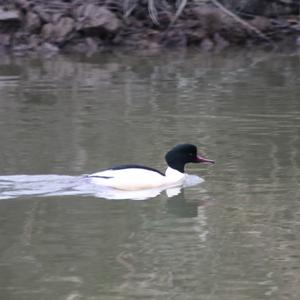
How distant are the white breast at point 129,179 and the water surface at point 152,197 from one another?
0.22 m

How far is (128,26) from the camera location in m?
28.1

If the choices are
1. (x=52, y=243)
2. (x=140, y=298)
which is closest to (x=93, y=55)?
(x=52, y=243)

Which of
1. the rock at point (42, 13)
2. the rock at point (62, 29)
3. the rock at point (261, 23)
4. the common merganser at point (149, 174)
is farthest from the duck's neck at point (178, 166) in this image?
the rock at point (261, 23)

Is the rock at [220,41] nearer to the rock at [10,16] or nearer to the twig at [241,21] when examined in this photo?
the twig at [241,21]

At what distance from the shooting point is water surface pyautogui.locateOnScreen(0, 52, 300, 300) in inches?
316

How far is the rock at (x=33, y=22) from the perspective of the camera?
27.5m

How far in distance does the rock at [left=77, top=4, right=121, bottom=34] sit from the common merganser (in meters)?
15.8

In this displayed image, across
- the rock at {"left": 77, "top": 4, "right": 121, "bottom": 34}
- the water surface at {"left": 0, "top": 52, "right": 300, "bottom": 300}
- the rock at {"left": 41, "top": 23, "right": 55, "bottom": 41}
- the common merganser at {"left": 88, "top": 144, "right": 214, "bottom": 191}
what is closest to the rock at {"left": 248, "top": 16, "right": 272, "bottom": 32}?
the rock at {"left": 77, "top": 4, "right": 121, "bottom": 34}

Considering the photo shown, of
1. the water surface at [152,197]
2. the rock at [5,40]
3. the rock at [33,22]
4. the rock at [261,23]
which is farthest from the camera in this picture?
the rock at [261,23]

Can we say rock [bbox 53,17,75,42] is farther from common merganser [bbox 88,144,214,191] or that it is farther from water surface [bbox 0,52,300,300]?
common merganser [bbox 88,144,214,191]

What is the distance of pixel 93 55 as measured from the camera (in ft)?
85.8

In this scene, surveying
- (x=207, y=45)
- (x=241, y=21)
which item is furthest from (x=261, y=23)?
(x=207, y=45)

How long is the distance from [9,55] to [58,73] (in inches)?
179

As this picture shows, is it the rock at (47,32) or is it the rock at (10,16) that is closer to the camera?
the rock at (47,32)
